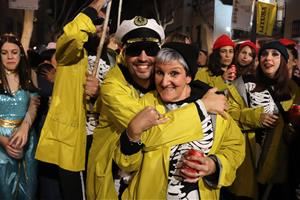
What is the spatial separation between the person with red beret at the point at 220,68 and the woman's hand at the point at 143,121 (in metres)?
2.44

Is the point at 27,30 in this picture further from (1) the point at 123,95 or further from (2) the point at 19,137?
(1) the point at 123,95

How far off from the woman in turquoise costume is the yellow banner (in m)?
6.78

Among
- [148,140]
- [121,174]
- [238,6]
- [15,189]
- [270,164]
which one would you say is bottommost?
[15,189]

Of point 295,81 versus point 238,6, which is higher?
point 238,6

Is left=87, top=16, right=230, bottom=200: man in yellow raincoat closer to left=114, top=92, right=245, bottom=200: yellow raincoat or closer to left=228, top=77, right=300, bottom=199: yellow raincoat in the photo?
left=114, top=92, right=245, bottom=200: yellow raincoat

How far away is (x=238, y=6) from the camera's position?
10.2 metres

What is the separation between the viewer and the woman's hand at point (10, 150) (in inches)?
158

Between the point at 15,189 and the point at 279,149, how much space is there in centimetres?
248

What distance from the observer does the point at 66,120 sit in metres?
3.84

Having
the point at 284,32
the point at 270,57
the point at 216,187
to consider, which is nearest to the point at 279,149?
the point at 270,57

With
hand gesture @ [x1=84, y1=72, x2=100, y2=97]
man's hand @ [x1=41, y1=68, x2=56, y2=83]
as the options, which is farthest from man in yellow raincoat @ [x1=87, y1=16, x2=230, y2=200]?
man's hand @ [x1=41, y1=68, x2=56, y2=83]

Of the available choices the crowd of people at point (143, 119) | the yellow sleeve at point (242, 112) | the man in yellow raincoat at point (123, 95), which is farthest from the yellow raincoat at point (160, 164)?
the yellow sleeve at point (242, 112)

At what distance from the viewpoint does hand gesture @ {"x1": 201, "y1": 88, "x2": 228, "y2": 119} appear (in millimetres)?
2590

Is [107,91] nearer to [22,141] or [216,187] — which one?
[216,187]
